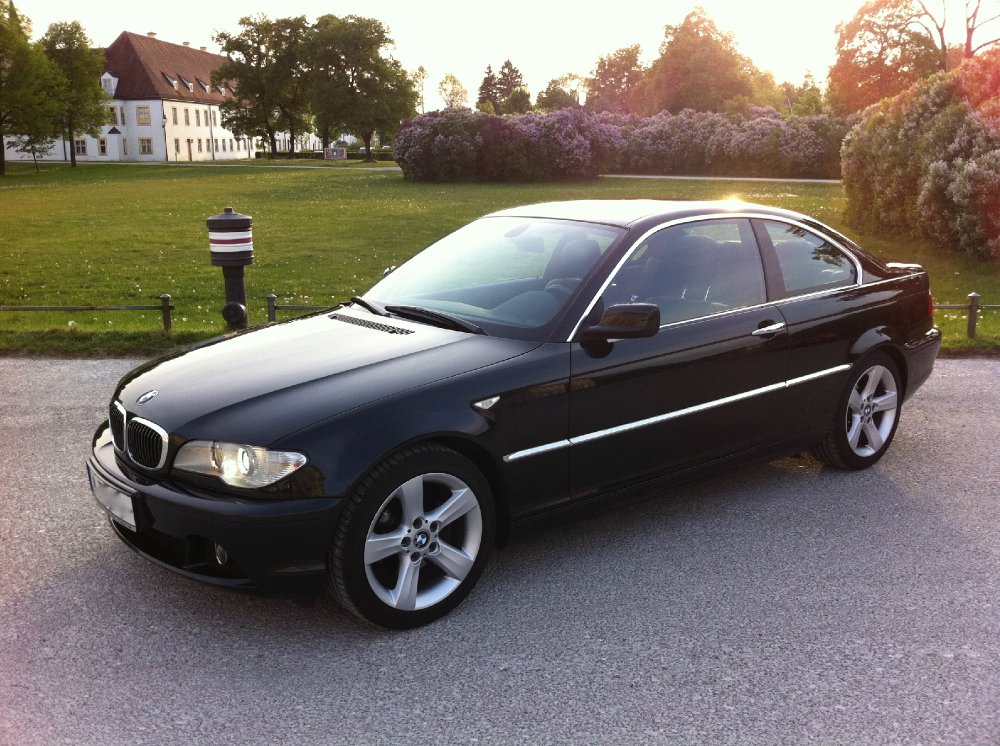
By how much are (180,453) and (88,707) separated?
0.91m

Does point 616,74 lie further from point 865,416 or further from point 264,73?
point 865,416

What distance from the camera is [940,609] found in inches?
152

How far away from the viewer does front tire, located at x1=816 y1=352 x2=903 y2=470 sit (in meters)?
5.38

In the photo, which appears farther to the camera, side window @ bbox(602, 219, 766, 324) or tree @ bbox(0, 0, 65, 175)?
tree @ bbox(0, 0, 65, 175)

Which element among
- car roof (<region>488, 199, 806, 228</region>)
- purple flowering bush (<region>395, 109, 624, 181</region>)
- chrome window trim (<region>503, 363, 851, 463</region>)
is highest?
purple flowering bush (<region>395, 109, 624, 181</region>)

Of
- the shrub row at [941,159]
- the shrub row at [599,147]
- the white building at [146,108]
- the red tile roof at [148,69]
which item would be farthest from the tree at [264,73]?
the shrub row at [941,159]

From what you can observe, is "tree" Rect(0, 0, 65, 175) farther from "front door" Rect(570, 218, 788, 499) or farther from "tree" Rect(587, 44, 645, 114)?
"tree" Rect(587, 44, 645, 114)

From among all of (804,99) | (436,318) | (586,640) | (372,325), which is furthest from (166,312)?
(804,99)

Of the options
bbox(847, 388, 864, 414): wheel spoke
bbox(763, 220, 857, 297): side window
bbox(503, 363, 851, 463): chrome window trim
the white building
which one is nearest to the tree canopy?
the white building

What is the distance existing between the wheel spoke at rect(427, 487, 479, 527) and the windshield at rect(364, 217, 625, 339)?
783 mm

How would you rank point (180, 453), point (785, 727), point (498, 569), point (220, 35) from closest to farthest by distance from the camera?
1. point (785, 727)
2. point (180, 453)
3. point (498, 569)
4. point (220, 35)

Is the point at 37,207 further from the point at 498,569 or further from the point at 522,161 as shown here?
the point at 498,569

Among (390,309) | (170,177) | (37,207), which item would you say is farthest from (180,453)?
(170,177)

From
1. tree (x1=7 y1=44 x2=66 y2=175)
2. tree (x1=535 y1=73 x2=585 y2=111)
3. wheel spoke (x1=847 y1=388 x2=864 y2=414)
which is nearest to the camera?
wheel spoke (x1=847 y1=388 x2=864 y2=414)
